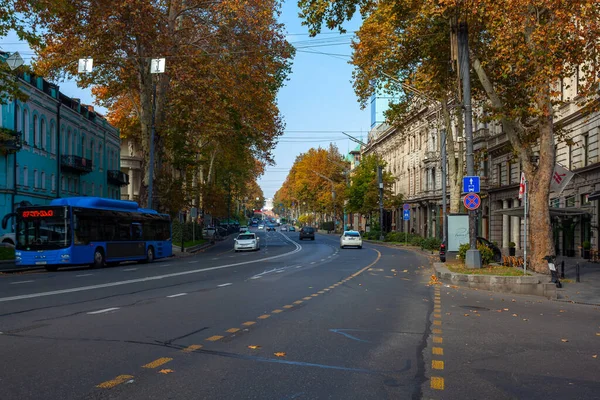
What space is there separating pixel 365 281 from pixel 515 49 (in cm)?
819

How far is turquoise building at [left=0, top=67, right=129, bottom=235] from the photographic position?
132 ft

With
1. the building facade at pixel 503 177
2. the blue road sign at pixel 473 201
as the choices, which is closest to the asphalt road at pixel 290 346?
the blue road sign at pixel 473 201

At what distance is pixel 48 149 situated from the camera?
154 feet

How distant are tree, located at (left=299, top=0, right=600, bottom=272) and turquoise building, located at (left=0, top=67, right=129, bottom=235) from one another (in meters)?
21.1

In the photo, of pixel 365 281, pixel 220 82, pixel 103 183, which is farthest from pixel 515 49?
pixel 103 183

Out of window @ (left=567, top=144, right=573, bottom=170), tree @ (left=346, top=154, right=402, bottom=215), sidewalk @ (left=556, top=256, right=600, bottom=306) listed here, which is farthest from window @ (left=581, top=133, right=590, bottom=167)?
tree @ (left=346, top=154, right=402, bottom=215)

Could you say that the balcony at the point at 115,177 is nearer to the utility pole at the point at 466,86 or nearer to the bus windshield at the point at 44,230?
the bus windshield at the point at 44,230

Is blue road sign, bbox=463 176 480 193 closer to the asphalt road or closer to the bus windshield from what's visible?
the asphalt road

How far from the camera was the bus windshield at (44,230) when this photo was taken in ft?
84.0

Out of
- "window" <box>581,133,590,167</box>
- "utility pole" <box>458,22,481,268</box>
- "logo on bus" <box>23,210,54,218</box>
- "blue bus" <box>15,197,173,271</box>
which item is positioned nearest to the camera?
"utility pole" <box>458,22,481,268</box>

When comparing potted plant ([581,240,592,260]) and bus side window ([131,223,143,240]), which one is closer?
bus side window ([131,223,143,240])

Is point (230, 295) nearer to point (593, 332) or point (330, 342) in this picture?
point (330, 342)

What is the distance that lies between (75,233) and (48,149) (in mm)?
23340

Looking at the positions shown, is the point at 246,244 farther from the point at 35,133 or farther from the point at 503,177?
the point at 503,177
